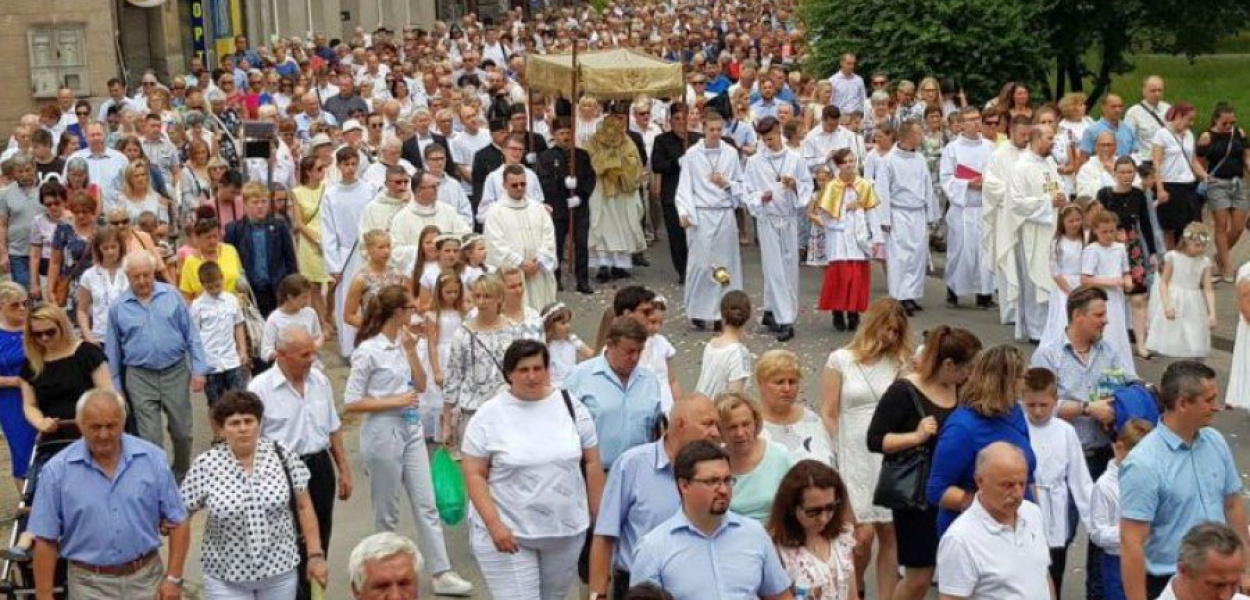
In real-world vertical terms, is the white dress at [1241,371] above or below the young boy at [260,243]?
below

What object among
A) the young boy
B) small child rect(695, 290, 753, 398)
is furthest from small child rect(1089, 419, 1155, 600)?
the young boy

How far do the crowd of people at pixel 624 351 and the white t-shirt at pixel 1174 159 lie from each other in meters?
0.03

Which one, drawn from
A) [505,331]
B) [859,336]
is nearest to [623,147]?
[505,331]

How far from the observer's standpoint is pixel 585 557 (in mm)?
10406

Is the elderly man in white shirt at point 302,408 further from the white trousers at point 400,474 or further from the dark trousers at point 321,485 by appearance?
the white trousers at point 400,474

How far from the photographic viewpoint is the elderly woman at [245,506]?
9.26 metres

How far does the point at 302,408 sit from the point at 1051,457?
10.8ft

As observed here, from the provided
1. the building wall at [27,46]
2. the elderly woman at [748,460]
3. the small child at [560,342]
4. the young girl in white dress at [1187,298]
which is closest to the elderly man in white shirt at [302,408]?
the small child at [560,342]

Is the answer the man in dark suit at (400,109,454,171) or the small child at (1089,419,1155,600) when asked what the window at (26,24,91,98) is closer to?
the man in dark suit at (400,109,454,171)

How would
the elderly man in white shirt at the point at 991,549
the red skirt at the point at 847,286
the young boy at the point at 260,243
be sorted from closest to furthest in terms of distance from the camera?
the elderly man in white shirt at the point at 991,549 → the young boy at the point at 260,243 → the red skirt at the point at 847,286

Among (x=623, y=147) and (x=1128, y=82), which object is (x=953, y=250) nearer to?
(x=623, y=147)

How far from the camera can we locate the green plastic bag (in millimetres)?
11219

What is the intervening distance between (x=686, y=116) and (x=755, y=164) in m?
3.31

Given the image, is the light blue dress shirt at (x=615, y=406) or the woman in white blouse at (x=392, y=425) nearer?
the light blue dress shirt at (x=615, y=406)
